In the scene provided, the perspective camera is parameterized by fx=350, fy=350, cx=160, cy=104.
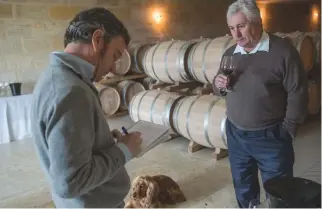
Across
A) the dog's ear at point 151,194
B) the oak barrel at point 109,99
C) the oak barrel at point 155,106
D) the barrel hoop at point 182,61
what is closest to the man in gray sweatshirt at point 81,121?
the dog's ear at point 151,194

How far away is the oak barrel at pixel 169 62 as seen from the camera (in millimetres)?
4574

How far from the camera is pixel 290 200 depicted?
40.9 inches

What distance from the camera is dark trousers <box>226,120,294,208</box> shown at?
215cm

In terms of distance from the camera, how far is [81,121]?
40.5 inches

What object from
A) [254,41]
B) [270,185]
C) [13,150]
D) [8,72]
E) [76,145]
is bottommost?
[13,150]

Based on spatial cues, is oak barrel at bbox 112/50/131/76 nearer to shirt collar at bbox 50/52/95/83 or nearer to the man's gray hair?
the man's gray hair

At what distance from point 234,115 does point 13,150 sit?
3.23 m

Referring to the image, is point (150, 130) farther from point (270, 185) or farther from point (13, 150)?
point (13, 150)

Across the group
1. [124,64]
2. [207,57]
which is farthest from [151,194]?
[124,64]

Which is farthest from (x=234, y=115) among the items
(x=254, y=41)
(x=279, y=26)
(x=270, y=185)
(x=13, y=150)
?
(x=279, y=26)

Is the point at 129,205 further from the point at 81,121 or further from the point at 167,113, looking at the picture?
the point at 81,121

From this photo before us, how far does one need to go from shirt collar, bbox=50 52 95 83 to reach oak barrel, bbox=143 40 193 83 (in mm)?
3452

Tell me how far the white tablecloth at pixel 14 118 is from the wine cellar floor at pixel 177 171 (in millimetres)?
169

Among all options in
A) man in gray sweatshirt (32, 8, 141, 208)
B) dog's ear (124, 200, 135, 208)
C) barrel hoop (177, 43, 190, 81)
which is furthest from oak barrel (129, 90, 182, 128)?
man in gray sweatshirt (32, 8, 141, 208)
